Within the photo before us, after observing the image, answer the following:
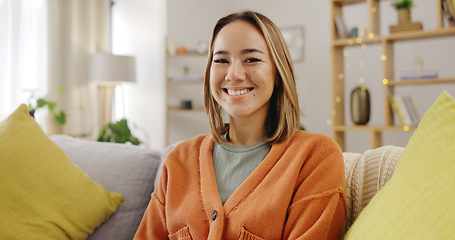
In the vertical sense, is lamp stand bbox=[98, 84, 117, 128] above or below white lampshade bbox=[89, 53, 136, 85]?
below

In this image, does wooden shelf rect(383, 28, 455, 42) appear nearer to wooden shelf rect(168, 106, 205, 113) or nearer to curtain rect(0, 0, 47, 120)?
wooden shelf rect(168, 106, 205, 113)

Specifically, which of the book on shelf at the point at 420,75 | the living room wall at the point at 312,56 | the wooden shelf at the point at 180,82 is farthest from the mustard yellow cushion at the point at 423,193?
→ the wooden shelf at the point at 180,82

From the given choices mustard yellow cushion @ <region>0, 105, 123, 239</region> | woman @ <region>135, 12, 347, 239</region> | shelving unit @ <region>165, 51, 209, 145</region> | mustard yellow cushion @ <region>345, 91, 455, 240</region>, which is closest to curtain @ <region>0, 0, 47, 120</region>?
shelving unit @ <region>165, 51, 209, 145</region>

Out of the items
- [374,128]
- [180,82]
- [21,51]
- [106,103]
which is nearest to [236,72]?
[374,128]

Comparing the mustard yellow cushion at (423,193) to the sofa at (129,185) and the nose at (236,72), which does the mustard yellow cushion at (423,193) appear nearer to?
the sofa at (129,185)

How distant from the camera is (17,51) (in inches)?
161

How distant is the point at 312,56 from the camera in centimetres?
492

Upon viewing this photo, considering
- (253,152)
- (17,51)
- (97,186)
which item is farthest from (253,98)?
(17,51)

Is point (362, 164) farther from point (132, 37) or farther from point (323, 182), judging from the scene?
point (132, 37)

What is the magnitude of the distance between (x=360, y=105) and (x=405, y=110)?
13.9 inches

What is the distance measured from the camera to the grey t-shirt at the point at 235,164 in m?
1.16

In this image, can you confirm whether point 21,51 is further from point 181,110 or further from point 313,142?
point 313,142

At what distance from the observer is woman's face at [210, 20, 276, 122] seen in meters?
1.15

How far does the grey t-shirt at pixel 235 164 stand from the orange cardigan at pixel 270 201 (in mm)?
31
